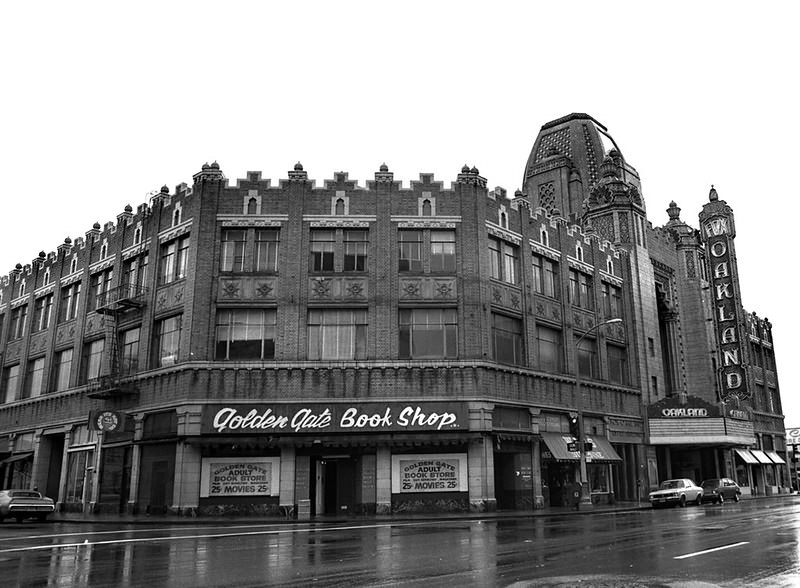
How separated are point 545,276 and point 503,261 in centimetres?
399

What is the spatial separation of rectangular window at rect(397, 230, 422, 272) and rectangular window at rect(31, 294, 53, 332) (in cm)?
2453

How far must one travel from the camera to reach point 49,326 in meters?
45.9

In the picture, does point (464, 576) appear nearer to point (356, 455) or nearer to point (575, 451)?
point (356, 455)

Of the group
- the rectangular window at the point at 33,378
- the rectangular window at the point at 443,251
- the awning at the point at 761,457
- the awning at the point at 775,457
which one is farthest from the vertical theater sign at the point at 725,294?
the rectangular window at the point at 33,378

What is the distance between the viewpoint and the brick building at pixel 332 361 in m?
33.5

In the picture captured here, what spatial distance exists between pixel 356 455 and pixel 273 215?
12520mm

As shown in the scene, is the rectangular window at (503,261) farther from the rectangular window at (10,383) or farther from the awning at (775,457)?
the awning at (775,457)

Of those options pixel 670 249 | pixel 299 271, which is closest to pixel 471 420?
pixel 299 271

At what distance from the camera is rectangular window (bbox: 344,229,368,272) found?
3616 cm

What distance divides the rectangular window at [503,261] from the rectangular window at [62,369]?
2579cm

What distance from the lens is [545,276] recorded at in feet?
136

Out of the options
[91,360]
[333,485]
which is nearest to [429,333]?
[333,485]

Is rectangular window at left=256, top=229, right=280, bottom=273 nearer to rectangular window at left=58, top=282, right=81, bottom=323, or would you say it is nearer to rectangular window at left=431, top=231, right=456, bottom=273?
rectangular window at left=431, top=231, right=456, bottom=273

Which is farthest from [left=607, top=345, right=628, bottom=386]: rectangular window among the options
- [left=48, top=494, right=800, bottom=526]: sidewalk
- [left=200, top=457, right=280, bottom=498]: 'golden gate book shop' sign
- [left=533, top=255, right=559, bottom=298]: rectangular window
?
[left=200, top=457, right=280, bottom=498]: 'golden gate book shop' sign
